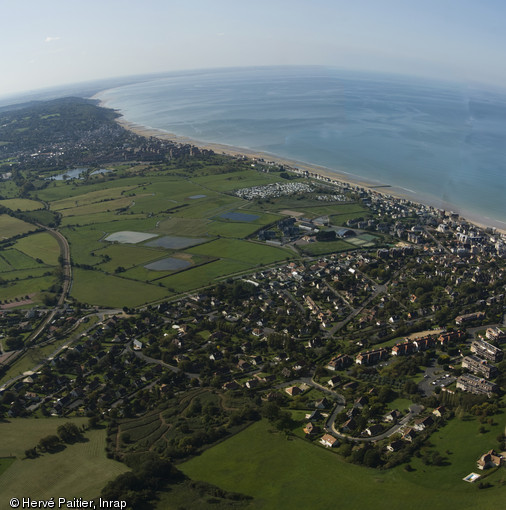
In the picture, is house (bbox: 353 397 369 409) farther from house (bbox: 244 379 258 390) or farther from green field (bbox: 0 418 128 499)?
green field (bbox: 0 418 128 499)

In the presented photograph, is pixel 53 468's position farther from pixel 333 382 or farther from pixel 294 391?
pixel 333 382

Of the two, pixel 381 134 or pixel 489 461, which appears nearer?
pixel 489 461

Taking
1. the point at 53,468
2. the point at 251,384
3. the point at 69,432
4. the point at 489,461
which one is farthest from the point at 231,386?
the point at 489,461

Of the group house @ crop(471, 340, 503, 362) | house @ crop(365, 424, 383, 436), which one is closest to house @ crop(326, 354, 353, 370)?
house @ crop(365, 424, 383, 436)

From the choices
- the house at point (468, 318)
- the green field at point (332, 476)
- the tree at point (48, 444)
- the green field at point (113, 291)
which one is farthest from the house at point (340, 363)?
the green field at point (113, 291)

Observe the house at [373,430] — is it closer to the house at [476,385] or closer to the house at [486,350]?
the house at [476,385]
